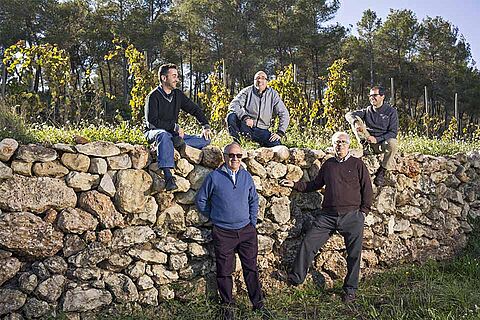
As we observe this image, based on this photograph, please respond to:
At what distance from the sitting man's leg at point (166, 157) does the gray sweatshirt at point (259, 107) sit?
1.58 metres

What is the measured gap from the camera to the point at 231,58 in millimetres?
22453

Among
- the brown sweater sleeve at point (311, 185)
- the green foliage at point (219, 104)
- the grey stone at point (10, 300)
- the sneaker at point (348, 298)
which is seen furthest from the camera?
the green foliage at point (219, 104)

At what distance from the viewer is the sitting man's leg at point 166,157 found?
4.61 meters

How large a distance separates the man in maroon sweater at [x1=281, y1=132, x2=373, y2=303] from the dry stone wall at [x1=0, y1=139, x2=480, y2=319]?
0.37 m

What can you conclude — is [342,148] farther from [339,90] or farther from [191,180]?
[339,90]

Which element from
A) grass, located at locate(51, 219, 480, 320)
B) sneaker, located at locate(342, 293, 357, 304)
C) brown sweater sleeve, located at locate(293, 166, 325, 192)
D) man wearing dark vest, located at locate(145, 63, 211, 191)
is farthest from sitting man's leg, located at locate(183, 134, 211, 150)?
sneaker, located at locate(342, 293, 357, 304)

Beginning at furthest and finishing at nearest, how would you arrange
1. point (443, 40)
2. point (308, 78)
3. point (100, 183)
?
1. point (443, 40)
2. point (308, 78)
3. point (100, 183)

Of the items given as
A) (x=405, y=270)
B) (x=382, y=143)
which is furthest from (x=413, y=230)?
(x=382, y=143)

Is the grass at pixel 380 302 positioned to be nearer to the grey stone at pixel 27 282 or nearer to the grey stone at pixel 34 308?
the grey stone at pixel 34 308

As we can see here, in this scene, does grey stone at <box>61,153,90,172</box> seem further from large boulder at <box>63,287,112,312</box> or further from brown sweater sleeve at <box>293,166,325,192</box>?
brown sweater sleeve at <box>293,166,325,192</box>

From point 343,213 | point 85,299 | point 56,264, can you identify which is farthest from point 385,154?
point 56,264

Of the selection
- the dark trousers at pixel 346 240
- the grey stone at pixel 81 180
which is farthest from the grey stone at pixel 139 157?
the dark trousers at pixel 346 240

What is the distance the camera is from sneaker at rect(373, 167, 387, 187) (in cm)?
626

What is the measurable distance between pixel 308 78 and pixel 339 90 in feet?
48.0
